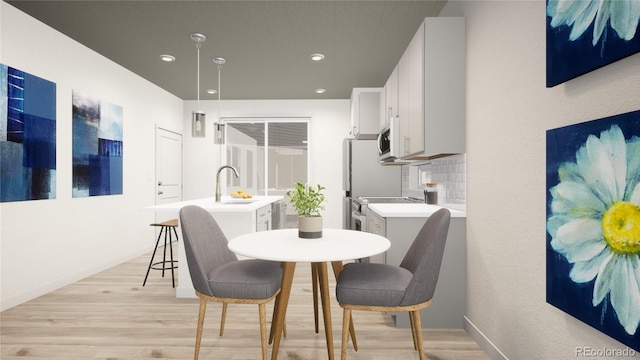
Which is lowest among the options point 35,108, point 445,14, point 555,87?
point 555,87

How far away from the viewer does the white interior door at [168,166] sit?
5453mm

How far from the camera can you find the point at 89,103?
→ 152 inches

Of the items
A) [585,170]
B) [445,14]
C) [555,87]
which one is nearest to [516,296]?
[585,170]

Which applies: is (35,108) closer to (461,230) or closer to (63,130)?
(63,130)

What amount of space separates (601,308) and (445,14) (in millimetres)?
2582

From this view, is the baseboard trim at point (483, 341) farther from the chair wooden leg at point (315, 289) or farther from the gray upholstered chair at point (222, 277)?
the gray upholstered chair at point (222, 277)

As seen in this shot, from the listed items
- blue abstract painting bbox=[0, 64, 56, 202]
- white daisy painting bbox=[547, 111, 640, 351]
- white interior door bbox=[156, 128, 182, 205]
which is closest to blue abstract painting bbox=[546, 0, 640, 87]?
white daisy painting bbox=[547, 111, 640, 351]

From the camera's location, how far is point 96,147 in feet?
13.0

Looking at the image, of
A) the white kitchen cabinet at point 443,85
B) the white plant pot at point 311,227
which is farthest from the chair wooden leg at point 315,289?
the white kitchen cabinet at point 443,85

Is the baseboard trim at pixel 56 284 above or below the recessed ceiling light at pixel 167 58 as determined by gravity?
below

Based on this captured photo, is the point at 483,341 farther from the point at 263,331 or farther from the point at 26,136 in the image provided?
the point at 26,136

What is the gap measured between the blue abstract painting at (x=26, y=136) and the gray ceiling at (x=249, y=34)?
26.1 inches

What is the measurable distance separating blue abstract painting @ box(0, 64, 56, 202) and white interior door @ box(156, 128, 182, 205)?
2.10 m

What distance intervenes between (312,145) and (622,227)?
536 cm
